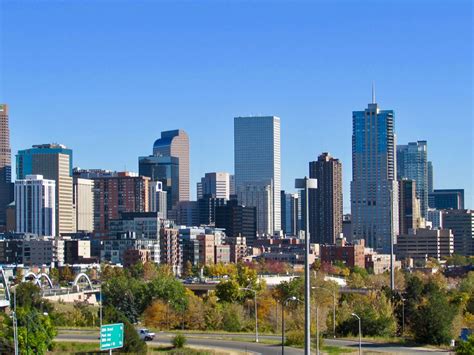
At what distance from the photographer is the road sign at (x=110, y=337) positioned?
209ft

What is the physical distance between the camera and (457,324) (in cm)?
8744

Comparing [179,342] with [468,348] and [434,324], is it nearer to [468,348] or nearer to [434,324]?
[434,324]

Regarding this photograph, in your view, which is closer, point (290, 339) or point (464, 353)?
point (464, 353)

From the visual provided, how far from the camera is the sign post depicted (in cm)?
6378

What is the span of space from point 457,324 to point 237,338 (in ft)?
55.6

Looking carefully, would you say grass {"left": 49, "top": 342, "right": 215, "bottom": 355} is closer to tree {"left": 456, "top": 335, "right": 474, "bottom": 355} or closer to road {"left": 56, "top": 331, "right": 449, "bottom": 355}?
road {"left": 56, "top": 331, "right": 449, "bottom": 355}

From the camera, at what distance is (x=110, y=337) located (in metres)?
64.1

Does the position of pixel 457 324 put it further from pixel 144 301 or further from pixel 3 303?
pixel 3 303

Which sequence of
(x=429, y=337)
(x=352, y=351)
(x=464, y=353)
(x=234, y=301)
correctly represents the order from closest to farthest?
(x=464, y=353) < (x=352, y=351) < (x=429, y=337) < (x=234, y=301)

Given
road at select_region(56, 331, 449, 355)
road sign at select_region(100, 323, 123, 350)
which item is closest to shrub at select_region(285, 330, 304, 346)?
road at select_region(56, 331, 449, 355)

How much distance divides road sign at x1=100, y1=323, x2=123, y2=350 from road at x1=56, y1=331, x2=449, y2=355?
542 inches

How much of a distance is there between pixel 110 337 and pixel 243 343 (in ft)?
65.6

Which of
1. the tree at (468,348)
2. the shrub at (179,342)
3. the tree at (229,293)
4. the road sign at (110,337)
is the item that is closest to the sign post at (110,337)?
the road sign at (110,337)

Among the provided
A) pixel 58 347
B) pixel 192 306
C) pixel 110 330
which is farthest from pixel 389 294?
pixel 110 330
